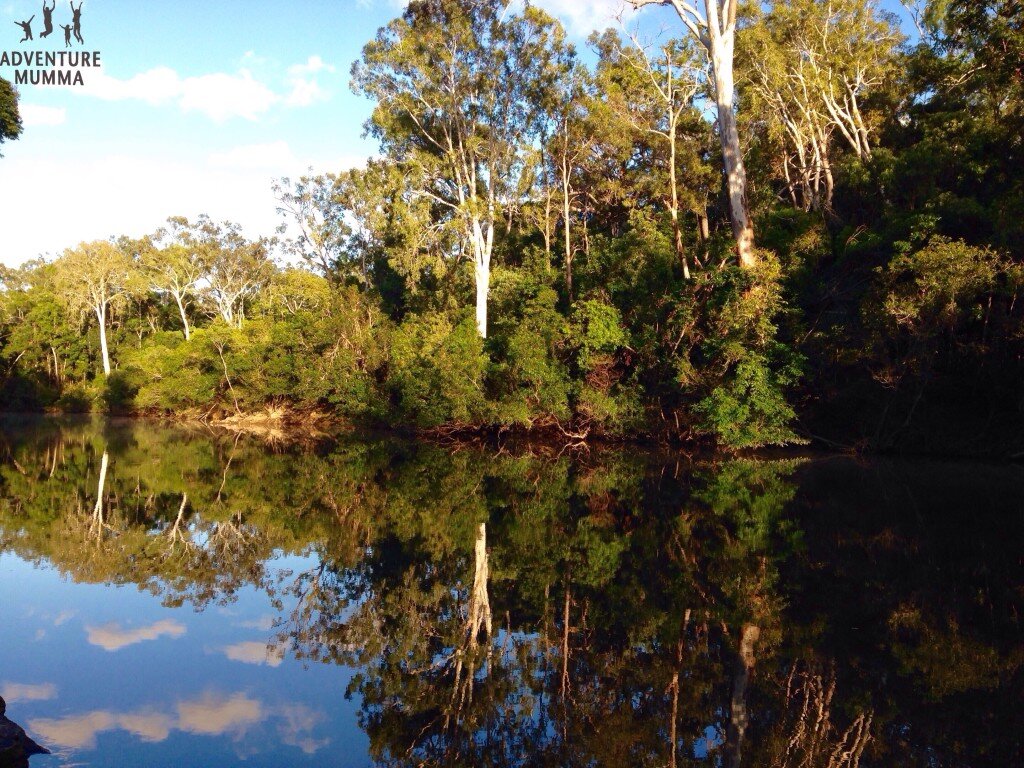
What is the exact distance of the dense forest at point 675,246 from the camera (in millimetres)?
16703

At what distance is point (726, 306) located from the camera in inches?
688

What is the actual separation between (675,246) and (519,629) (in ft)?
64.0

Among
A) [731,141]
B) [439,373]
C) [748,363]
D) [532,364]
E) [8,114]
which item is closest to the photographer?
[8,114]

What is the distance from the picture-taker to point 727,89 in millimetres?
16672

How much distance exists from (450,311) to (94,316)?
35.6 meters

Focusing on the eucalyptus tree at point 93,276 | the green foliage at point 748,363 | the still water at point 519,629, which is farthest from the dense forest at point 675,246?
the eucalyptus tree at point 93,276

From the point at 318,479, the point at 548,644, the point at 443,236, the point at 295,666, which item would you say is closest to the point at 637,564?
the point at 548,644

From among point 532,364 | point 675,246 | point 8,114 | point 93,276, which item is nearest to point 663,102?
point 675,246

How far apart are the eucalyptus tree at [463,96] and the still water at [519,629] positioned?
1572 cm

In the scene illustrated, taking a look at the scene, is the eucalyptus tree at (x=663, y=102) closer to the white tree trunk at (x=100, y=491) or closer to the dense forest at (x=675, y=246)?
the dense forest at (x=675, y=246)

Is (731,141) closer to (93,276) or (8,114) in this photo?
(8,114)

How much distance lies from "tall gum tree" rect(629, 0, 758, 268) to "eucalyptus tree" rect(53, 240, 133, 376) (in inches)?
1484

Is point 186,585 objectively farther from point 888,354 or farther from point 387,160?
point 387,160

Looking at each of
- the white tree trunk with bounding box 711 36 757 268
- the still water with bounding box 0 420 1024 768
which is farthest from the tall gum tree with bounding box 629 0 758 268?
the still water with bounding box 0 420 1024 768
